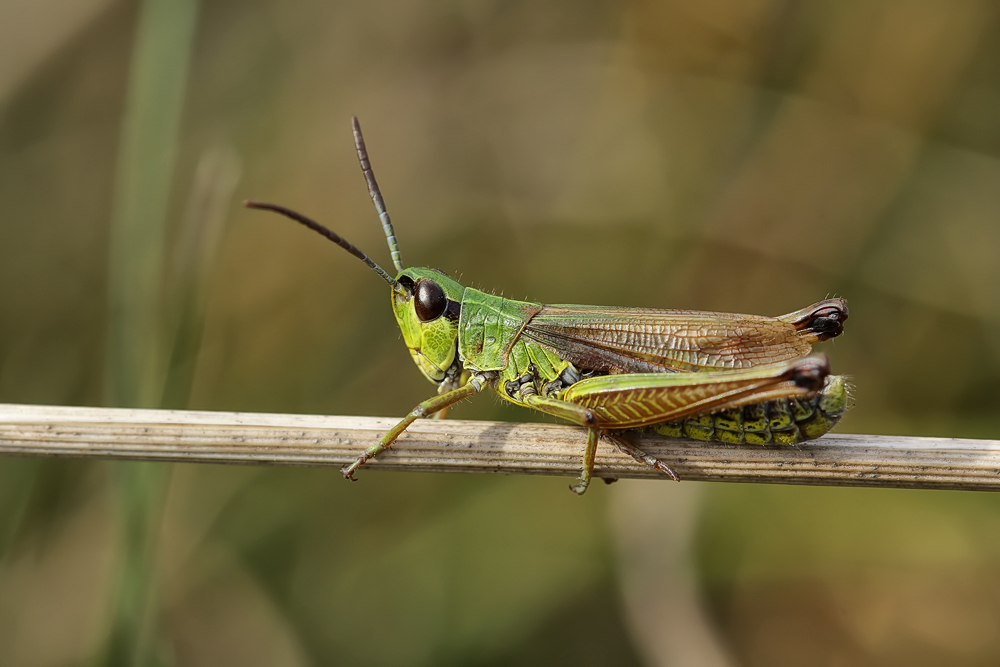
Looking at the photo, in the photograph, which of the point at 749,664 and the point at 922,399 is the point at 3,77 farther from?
the point at 922,399

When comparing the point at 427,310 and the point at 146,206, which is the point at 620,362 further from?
the point at 146,206

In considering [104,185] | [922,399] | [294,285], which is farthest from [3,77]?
[922,399]

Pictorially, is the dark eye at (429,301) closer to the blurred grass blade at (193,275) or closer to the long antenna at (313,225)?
the long antenna at (313,225)

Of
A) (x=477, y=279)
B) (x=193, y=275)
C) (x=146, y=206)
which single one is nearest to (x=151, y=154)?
(x=146, y=206)

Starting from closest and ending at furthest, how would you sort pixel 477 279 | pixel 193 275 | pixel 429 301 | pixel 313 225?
pixel 313 225, pixel 193 275, pixel 429 301, pixel 477 279

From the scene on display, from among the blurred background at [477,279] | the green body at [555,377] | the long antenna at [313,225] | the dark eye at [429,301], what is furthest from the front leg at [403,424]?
the blurred background at [477,279]

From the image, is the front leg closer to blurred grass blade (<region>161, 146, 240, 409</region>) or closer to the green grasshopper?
the green grasshopper
